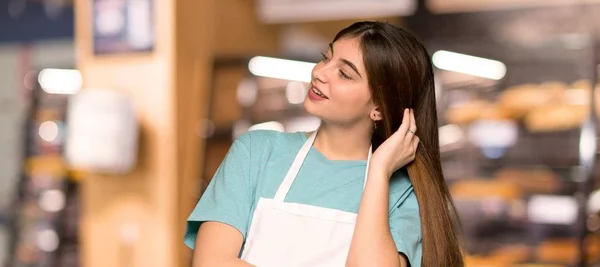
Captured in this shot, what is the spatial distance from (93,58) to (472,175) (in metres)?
2.37

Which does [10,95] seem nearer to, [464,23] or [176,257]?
[176,257]

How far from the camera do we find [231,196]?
1.92 meters

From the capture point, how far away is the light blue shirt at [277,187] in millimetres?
1902

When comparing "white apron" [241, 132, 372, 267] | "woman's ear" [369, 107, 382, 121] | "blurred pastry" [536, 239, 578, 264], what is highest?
"woman's ear" [369, 107, 382, 121]

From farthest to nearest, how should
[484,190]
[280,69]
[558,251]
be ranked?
1. [280,69]
2. [484,190]
3. [558,251]

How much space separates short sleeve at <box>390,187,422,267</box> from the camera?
1.89 metres

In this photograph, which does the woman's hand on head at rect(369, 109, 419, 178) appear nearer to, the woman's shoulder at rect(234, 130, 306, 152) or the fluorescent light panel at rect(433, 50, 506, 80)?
the woman's shoulder at rect(234, 130, 306, 152)

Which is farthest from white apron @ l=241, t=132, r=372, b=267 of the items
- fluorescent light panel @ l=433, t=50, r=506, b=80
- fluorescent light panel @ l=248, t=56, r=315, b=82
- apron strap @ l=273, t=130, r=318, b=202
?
fluorescent light panel @ l=248, t=56, r=315, b=82

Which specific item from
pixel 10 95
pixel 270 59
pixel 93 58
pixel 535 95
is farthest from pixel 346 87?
pixel 10 95

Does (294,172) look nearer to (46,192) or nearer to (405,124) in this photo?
(405,124)

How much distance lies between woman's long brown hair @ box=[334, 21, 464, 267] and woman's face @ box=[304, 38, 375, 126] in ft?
0.07

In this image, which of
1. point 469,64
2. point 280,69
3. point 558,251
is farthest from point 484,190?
point 280,69

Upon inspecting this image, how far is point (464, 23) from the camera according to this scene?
4.97 meters

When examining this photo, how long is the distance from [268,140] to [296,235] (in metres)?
0.25
